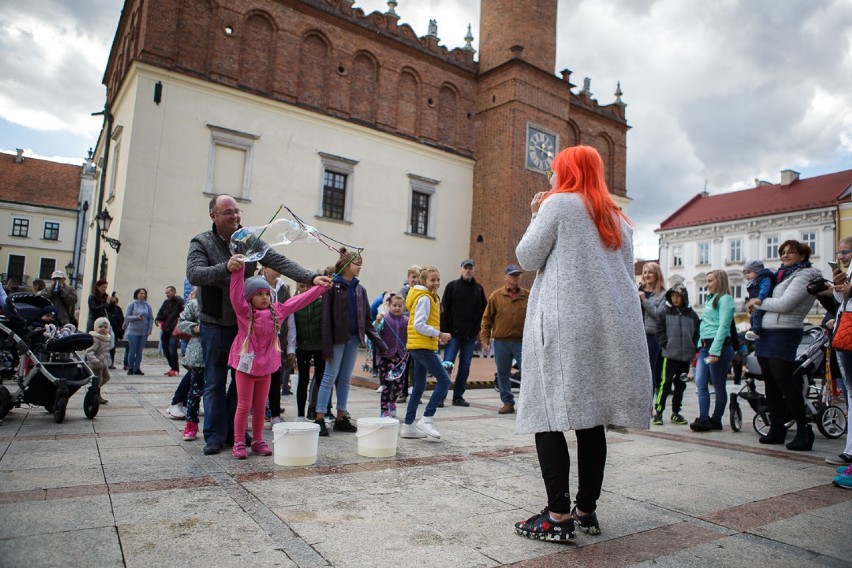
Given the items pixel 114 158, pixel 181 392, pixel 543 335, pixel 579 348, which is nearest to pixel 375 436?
pixel 543 335

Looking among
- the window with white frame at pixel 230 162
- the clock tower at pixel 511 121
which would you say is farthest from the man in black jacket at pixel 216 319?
the clock tower at pixel 511 121

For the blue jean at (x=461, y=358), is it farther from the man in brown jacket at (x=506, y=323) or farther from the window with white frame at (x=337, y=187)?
the window with white frame at (x=337, y=187)

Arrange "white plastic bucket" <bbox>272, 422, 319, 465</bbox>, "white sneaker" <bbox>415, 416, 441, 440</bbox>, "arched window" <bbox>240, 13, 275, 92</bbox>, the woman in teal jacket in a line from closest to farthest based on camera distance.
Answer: "white plastic bucket" <bbox>272, 422, 319, 465</bbox>, "white sneaker" <bbox>415, 416, 441, 440</bbox>, the woman in teal jacket, "arched window" <bbox>240, 13, 275, 92</bbox>

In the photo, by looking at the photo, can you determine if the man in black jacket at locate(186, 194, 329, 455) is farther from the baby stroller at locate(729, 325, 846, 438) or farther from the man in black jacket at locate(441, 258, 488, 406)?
the baby stroller at locate(729, 325, 846, 438)

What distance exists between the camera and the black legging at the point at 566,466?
9.39 feet

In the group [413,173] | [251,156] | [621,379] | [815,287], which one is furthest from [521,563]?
[413,173]

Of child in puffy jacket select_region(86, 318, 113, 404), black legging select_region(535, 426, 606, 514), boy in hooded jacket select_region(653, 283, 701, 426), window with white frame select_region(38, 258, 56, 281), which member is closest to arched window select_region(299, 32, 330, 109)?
child in puffy jacket select_region(86, 318, 113, 404)

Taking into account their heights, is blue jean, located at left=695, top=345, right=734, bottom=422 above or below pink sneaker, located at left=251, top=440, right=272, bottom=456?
above

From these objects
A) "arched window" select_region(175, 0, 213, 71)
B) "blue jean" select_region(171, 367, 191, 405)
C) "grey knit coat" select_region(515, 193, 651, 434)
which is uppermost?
"arched window" select_region(175, 0, 213, 71)

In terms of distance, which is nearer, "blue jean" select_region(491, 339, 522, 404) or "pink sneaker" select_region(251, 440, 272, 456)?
"pink sneaker" select_region(251, 440, 272, 456)

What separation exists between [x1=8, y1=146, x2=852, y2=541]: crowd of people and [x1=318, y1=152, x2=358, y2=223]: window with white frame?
40.9 ft

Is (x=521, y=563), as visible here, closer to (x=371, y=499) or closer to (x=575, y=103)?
(x=371, y=499)

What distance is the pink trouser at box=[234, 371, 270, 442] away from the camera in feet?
15.0

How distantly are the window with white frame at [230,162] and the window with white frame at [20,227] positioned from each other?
4287cm
